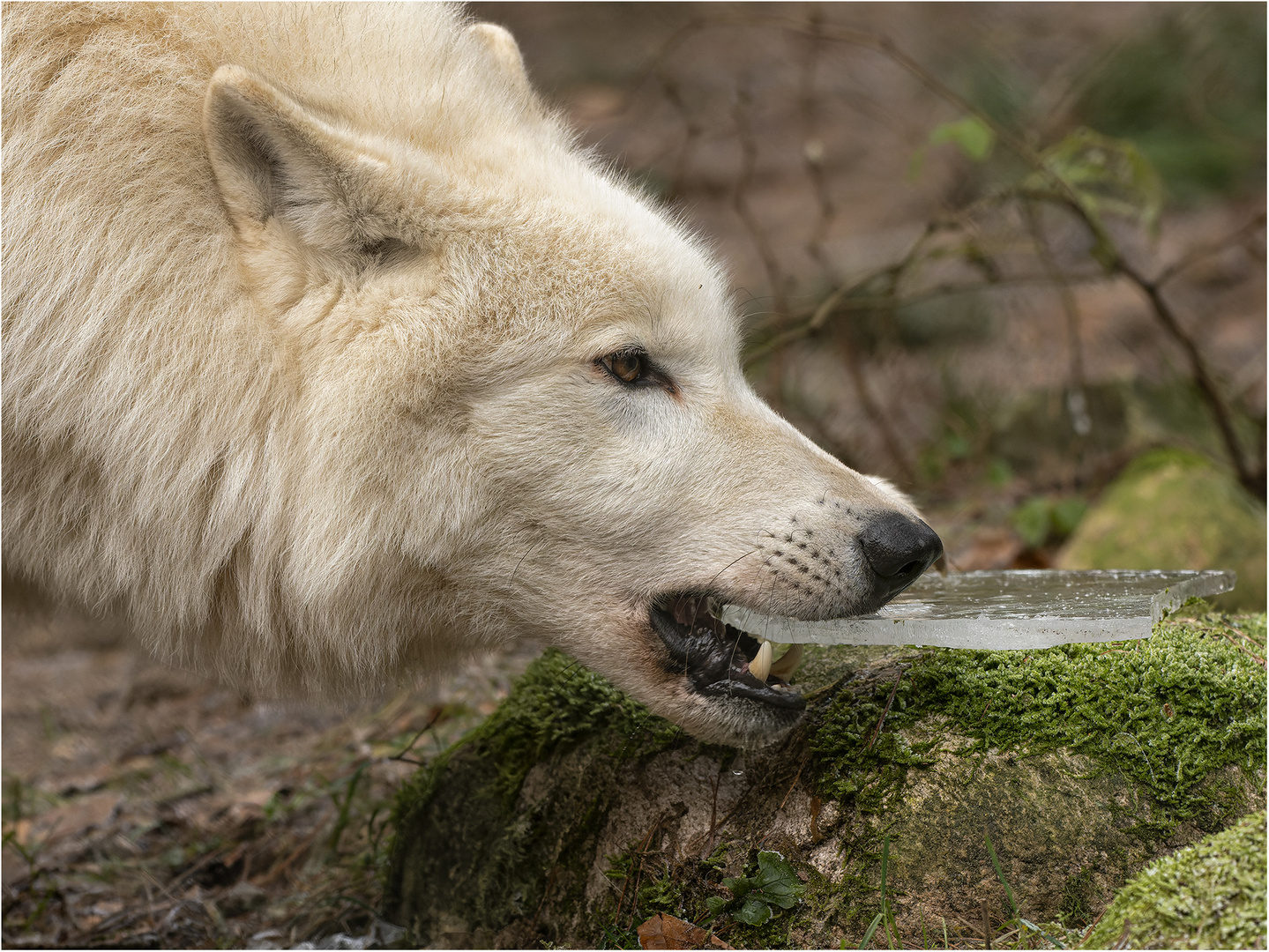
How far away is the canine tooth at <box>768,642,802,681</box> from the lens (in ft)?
9.12

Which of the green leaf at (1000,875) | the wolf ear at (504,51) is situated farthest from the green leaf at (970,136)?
the green leaf at (1000,875)

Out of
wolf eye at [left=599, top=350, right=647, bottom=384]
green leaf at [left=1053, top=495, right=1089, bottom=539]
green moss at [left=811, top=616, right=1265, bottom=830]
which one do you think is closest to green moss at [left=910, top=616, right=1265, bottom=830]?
green moss at [left=811, top=616, right=1265, bottom=830]

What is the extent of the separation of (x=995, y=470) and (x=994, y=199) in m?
1.87

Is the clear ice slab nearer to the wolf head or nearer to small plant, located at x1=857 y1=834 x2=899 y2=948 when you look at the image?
the wolf head

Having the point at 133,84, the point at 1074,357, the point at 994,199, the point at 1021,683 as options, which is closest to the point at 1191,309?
the point at 1074,357

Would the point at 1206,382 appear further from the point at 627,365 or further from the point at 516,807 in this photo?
the point at 516,807

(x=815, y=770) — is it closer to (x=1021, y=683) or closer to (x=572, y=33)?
(x=1021, y=683)

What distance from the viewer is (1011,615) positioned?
2426 millimetres

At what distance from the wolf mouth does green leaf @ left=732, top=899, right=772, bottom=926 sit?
47 centimetres

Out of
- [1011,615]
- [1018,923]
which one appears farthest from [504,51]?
[1018,923]

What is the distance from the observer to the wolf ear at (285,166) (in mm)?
2383

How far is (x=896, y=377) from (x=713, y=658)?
6486mm

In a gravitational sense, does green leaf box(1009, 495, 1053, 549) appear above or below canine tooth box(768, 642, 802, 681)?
below

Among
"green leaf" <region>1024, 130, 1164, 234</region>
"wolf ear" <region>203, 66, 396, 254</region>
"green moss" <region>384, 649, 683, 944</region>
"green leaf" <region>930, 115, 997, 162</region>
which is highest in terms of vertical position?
"wolf ear" <region>203, 66, 396, 254</region>
